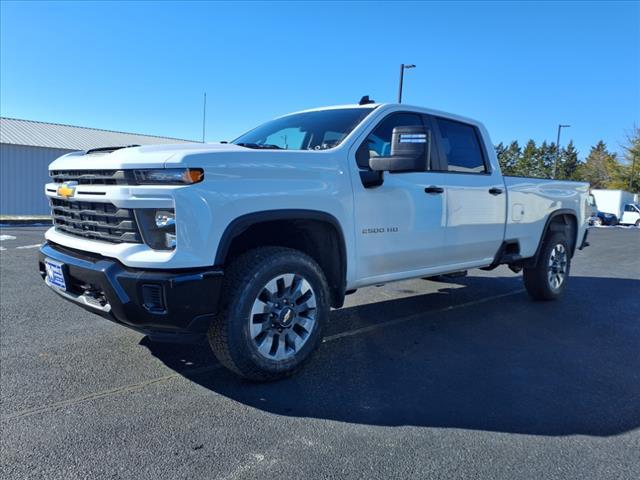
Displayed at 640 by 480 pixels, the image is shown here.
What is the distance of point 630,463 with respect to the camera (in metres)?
2.50

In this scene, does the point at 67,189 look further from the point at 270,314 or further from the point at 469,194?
the point at 469,194

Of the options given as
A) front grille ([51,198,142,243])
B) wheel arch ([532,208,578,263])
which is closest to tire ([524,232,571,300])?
wheel arch ([532,208,578,263])

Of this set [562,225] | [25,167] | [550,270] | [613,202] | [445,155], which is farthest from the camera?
[613,202]

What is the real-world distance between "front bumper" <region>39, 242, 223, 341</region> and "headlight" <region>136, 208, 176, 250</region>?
16 cm

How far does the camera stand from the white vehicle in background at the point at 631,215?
3603 centimetres

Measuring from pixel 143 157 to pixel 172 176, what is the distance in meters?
0.26

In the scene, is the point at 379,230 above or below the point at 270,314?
above

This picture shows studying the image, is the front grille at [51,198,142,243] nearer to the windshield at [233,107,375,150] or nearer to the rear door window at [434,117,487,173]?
the windshield at [233,107,375,150]

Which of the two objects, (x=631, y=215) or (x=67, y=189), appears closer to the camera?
(x=67, y=189)

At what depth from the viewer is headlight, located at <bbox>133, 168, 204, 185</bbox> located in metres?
2.80

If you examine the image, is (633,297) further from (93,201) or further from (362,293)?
(93,201)

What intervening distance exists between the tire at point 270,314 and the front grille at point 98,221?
2.16 ft

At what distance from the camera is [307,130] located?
14.2ft

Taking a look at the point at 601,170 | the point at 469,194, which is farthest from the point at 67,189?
the point at 601,170
